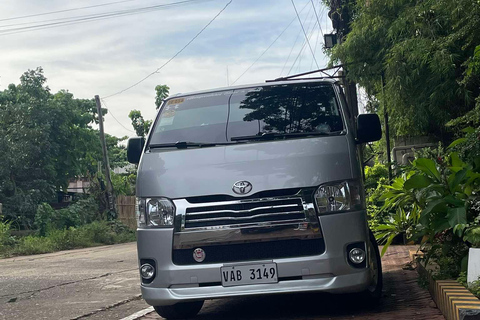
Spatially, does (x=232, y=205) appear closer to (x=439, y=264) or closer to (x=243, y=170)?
(x=243, y=170)

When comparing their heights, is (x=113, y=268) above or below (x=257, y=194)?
below

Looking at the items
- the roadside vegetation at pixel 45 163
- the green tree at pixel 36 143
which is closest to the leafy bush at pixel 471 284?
the roadside vegetation at pixel 45 163

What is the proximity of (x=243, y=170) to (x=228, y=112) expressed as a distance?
964mm

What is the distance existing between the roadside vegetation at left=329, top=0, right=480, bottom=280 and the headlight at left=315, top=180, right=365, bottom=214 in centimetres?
80

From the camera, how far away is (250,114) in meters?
6.05

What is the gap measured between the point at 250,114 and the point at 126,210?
1260 inches

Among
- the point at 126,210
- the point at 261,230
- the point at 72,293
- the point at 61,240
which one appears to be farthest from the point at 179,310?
the point at 126,210

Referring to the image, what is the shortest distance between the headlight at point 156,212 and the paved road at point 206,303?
120 cm

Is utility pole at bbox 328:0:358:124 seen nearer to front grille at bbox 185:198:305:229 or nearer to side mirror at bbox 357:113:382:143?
side mirror at bbox 357:113:382:143

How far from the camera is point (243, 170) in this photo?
17.5 ft

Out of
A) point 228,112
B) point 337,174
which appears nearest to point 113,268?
point 228,112

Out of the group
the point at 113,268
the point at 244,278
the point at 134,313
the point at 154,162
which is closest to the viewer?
the point at 244,278

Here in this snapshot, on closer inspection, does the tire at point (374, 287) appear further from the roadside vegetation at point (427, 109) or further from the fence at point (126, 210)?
the fence at point (126, 210)

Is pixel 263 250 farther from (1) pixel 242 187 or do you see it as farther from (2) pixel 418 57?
(2) pixel 418 57
